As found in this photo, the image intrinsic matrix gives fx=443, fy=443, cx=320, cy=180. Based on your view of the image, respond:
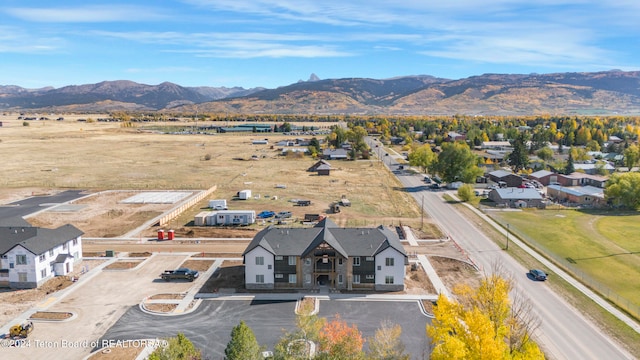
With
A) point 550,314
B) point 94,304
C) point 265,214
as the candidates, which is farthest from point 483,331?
point 265,214

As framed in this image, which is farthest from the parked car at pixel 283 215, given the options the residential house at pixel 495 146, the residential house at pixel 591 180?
the residential house at pixel 495 146

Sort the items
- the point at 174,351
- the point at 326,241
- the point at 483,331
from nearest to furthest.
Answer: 1. the point at 174,351
2. the point at 483,331
3. the point at 326,241

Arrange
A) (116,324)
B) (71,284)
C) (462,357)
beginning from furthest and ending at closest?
1. (71,284)
2. (116,324)
3. (462,357)

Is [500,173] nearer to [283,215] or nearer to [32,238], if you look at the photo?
[283,215]

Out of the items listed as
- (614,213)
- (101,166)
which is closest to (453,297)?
(614,213)

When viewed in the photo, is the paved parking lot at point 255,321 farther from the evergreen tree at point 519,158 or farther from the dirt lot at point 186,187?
the evergreen tree at point 519,158

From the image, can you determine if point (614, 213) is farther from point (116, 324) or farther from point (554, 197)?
point (116, 324)
